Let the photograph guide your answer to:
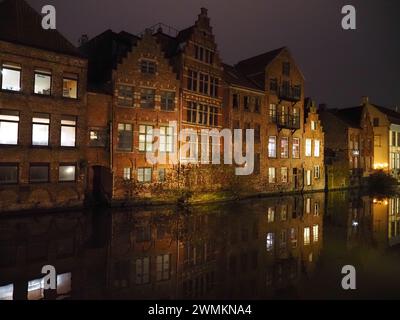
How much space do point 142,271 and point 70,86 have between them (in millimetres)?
17443

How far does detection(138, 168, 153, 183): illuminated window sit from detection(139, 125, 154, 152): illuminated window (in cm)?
169

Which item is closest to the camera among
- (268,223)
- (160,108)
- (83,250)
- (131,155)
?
(83,250)

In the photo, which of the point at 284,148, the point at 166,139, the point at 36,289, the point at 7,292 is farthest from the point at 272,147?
the point at 7,292

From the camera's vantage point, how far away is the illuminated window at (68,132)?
2159cm

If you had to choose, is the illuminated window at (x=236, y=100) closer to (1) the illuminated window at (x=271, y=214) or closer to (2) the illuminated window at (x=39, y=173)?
(1) the illuminated window at (x=271, y=214)

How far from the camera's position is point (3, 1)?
20.9m

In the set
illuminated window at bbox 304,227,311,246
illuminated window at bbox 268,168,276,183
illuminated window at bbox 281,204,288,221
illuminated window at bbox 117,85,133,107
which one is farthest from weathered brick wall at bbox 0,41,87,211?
illuminated window at bbox 268,168,276,183

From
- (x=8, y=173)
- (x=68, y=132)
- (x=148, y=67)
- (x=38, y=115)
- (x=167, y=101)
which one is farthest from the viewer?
→ (x=167, y=101)

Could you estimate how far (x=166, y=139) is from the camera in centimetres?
2588

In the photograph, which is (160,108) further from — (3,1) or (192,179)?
(3,1)

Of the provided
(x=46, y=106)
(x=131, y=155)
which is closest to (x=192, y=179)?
(x=131, y=155)

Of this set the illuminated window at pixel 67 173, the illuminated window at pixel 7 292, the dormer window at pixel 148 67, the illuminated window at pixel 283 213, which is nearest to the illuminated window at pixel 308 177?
the illuminated window at pixel 283 213

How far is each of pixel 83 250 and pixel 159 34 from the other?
24258 mm

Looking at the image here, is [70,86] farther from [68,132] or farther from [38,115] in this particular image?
[68,132]
